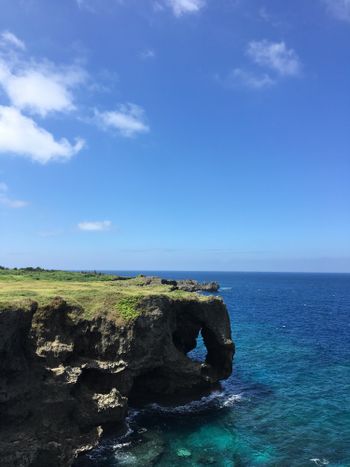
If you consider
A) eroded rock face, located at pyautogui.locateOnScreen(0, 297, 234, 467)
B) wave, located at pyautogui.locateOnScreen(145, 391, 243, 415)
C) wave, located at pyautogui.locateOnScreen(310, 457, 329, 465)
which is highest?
eroded rock face, located at pyautogui.locateOnScreen(0, 297, 234, 467)

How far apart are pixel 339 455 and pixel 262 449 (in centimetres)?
532

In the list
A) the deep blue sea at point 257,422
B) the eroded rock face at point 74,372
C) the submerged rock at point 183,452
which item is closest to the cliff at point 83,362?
the eroded rock face at point 74,372

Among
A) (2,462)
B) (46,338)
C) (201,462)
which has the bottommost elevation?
(201,462)

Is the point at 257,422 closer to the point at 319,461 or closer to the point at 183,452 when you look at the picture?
the point at 319,461

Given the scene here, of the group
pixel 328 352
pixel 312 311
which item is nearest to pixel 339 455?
pixel 328 352

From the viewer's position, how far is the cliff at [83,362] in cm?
2616

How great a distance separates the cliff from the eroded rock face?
2.6 inches

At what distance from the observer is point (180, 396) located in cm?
→ 3797

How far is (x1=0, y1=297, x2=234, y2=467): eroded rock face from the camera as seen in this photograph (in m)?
26.0

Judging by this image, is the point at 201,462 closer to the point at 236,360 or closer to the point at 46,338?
the point at 46,338

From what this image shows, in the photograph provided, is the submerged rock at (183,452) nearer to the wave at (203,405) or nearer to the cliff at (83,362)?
the cliff at (83,362)

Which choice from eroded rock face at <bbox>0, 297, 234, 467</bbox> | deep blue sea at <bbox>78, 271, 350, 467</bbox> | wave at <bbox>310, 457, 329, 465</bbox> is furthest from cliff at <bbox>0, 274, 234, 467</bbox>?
wave at <bbox>310, 457, 329, 465</bbox>

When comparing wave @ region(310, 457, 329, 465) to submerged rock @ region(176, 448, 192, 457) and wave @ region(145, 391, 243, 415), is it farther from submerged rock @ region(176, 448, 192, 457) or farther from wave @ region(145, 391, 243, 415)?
wave @ region(145, 391, 243, 415)

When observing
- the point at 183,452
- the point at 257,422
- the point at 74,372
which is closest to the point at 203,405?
the point at 257,422
